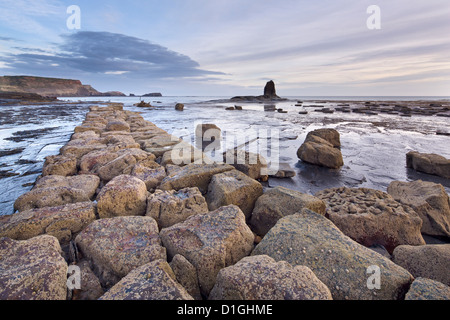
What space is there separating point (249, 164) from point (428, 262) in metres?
2.84

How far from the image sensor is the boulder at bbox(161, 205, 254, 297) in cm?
172

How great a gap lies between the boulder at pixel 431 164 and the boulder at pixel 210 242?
5.07 meters

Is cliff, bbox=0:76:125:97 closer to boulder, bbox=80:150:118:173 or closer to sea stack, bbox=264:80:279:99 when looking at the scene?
sea stack, bbox=264:80:279:99

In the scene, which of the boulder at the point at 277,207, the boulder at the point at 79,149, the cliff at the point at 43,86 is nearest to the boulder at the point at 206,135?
the boulder at the point at 79,149

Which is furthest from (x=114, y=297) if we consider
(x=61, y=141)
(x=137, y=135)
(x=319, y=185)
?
(x=61, y=141)

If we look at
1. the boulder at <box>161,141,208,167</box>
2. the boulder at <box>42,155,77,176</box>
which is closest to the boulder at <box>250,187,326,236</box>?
the boulder at <box>161,141,208,167</box>

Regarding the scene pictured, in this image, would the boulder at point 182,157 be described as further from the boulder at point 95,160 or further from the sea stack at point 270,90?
the sea stack at point 270,90

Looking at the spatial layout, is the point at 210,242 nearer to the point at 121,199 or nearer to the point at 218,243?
the point at 218,243

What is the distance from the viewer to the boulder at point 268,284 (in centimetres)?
131

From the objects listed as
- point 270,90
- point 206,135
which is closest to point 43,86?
point 270,90

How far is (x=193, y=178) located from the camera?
327 cm

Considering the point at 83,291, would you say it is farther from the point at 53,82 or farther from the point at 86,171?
the point at 53,82

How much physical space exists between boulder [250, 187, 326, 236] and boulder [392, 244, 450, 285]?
2.93 feet
